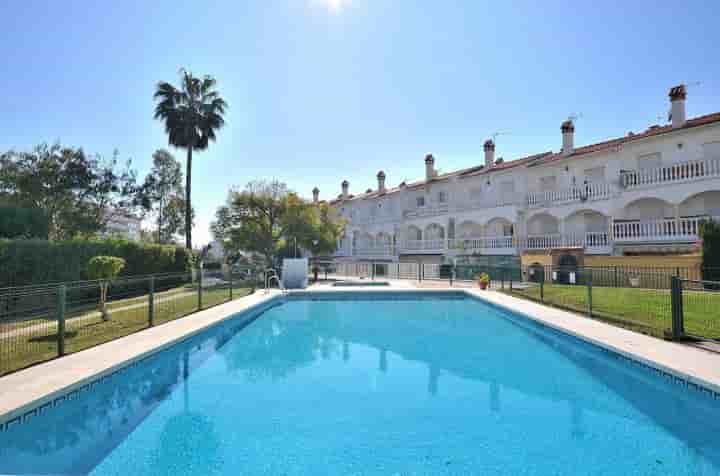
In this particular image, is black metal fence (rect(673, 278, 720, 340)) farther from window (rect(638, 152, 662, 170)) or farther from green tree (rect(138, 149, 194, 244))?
green tree (rect(138, 149, 194, 244))

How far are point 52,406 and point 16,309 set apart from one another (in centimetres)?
262

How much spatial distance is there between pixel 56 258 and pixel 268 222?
14002 mm

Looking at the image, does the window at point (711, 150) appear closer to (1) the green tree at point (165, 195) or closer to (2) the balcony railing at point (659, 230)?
(2) the balcony railing at point (659, 230)

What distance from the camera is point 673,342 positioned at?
764 centimetres

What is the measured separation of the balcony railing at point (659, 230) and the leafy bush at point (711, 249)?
3062mm

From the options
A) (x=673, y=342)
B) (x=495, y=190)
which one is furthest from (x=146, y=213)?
(x=673, y=342)

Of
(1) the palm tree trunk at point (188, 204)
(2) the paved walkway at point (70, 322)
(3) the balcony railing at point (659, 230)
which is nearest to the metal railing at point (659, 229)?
(3) the balcony railing at point (659, 230)

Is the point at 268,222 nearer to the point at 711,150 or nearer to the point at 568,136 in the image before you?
the point at 568,136

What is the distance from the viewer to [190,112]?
27844 millimetres

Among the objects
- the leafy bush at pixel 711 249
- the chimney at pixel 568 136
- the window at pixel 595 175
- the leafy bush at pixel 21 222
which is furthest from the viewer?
the chimney at pixel 568 136

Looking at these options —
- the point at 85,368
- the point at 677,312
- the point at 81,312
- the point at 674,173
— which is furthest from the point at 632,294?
the point at 81,312

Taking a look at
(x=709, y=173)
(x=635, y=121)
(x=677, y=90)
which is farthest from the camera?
(x=635, y=121)

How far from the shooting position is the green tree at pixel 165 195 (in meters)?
34.5

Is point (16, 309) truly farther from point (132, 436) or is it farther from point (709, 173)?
point (709, 173)
